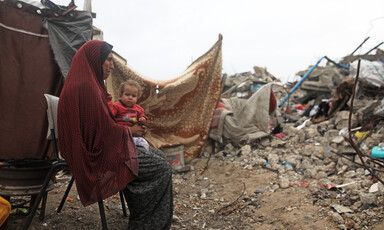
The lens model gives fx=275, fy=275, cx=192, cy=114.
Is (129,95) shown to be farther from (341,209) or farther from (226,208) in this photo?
(341,209)

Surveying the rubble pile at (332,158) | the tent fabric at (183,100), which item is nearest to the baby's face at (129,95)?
the rubble pile at (332,158)

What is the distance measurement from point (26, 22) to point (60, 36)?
0.34m

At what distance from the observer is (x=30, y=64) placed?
2926 mm

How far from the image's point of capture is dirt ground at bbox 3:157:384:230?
2412mm

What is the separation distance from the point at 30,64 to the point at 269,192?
10.0 feet

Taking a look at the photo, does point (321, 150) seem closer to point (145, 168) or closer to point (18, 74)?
point (145, 168)

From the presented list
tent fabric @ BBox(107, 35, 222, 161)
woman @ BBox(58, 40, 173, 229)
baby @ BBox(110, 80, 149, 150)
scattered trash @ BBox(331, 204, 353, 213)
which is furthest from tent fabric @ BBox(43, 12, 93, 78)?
scattered trash @ BBox(331, 204, 353, 213)

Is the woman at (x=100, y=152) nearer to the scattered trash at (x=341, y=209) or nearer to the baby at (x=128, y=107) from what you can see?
the baby at (x=128, y=107)

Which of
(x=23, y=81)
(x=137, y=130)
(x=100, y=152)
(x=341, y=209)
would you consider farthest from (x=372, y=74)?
(x=23, y=81)

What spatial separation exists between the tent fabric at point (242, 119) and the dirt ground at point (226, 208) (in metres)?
1.08

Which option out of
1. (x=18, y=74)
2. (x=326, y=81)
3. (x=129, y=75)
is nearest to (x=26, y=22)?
(x=18, y=74)

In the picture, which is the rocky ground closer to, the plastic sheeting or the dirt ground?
the dirt ground

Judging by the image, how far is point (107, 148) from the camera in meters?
1.77

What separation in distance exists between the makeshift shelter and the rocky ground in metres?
0.64
